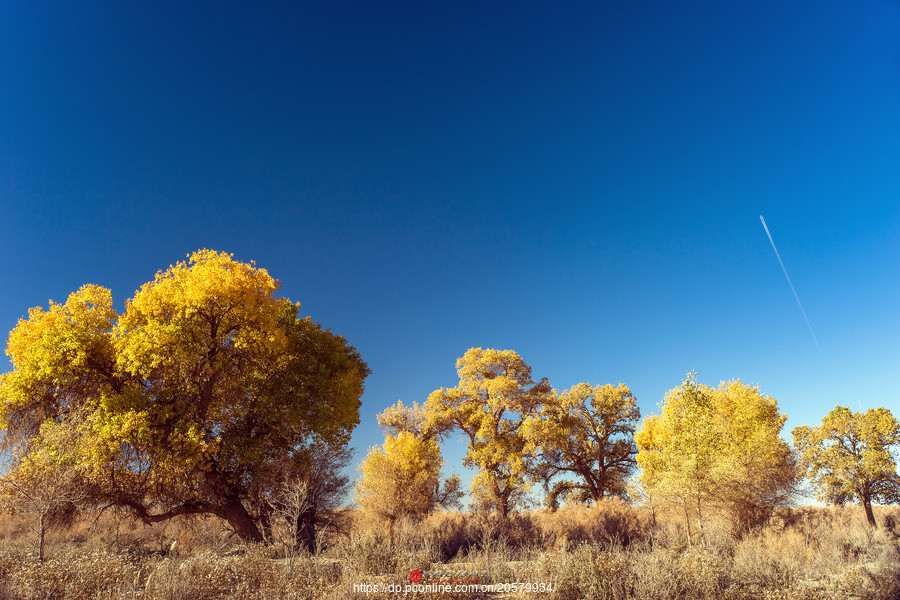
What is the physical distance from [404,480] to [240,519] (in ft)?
33.6

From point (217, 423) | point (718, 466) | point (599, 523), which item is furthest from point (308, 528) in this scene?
point (718, 466)

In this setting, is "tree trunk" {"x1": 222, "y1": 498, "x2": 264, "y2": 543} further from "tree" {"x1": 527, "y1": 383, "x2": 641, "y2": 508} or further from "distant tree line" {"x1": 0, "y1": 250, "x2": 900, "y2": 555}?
"tree" {"x1": 527, "y1": 383, "x2": 641, "y2": 508}

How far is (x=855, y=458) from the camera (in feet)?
95.0

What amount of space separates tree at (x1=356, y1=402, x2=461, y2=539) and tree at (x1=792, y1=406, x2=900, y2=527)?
71.7ft

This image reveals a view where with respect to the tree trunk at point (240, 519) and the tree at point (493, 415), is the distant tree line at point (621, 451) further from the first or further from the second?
the tree trunk at point (240, 519)

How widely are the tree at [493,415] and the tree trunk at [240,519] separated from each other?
1439 cm

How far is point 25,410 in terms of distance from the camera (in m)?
15.9

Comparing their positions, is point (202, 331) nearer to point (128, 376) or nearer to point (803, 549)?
point (128, 376)

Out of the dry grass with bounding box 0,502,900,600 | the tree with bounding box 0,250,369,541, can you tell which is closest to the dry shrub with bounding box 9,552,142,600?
the dry grass with bounding box 0,502,900,600

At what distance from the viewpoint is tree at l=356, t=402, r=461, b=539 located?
82.9 ft

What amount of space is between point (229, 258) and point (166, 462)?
24.6 ft

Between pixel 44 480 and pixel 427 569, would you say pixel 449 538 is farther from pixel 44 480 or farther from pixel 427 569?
pixel 44 480

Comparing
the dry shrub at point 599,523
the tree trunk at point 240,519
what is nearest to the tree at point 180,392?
the tree trunk at point 240,519

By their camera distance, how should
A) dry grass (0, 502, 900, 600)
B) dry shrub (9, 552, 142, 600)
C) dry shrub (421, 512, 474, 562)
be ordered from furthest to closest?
dry shrub (421, 512, 474, 562)
dry grass (0, 502, 900, 600)
dry shrub (9, 552, 142, 600)
